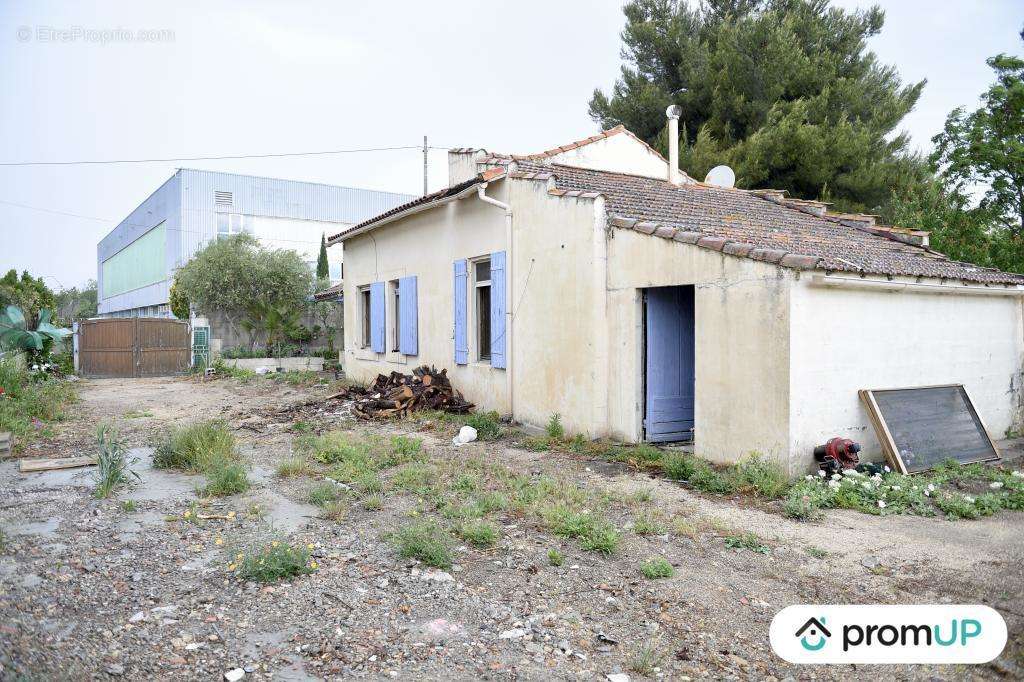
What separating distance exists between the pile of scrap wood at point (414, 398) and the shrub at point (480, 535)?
225 inches

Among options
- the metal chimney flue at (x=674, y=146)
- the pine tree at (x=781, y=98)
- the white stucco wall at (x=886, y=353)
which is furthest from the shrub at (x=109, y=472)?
the pine tree at (x=781, y=98)

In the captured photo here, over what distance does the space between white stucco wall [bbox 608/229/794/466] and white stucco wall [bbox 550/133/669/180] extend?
192 inches

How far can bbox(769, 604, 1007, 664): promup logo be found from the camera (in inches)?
129

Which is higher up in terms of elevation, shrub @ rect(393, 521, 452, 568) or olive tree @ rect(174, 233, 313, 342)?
olive tree @ rect(174, 233, 313, 342)

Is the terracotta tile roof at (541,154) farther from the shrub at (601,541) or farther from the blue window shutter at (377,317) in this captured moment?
the shrub at (601,541)

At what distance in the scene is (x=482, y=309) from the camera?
36.2 ft

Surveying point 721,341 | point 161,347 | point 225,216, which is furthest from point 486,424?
point 225,216

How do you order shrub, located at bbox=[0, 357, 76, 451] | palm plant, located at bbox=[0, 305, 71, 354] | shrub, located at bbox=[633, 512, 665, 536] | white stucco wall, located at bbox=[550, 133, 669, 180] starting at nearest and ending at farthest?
shrub, located at bbox=[633, 512, 665, 536]
shrub, located at bbox=[0, 357, 76, 451]
white stucco wall, located at bbox=[550, 133, 669, 180]
palm plant, located at bbox=[0, 305, 71, 354]

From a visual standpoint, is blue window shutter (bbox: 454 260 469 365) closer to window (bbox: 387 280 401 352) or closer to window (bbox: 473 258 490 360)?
window (bbox: 473 258 490 360)

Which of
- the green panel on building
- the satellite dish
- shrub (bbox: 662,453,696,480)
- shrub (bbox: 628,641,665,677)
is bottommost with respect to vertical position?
shrub (bbox: 628,641,665,677)

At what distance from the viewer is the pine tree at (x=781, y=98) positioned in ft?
58.3

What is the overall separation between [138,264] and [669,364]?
41.2 metres

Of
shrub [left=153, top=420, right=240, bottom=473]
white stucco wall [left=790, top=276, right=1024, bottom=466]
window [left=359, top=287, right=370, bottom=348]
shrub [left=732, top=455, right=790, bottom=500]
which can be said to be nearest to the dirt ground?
shrub [left=732, top=455, right=790, bottom=500]

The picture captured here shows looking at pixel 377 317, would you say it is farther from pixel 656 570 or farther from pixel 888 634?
pixel 888 634
